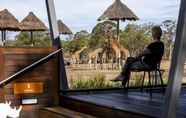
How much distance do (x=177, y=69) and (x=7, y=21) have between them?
44.8 ft

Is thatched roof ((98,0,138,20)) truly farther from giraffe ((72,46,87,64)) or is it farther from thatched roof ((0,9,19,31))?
thatched roof ((0,9,19,31))

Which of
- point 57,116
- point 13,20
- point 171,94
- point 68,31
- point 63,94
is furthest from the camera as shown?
point 13,20

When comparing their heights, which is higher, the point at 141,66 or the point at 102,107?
the point at 141,66

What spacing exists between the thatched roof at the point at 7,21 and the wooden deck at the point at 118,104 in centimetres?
1067

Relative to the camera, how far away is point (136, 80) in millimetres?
7082

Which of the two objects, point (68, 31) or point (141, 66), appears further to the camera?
point (68, 31)

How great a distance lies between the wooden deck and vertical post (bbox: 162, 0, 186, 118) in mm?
356

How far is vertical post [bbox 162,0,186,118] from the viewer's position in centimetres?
278

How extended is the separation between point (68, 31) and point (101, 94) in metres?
4.92

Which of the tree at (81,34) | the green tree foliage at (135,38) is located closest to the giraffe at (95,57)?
the tree at (81,34)

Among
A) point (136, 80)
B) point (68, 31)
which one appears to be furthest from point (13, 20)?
point (136, 80)

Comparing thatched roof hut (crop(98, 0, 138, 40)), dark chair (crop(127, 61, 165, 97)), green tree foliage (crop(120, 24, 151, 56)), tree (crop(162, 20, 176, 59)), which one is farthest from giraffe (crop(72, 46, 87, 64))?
dark chair (crop(127, 61, 165, 97))

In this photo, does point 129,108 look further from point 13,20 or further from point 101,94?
point 13,20

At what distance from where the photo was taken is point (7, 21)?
51.6 ft
